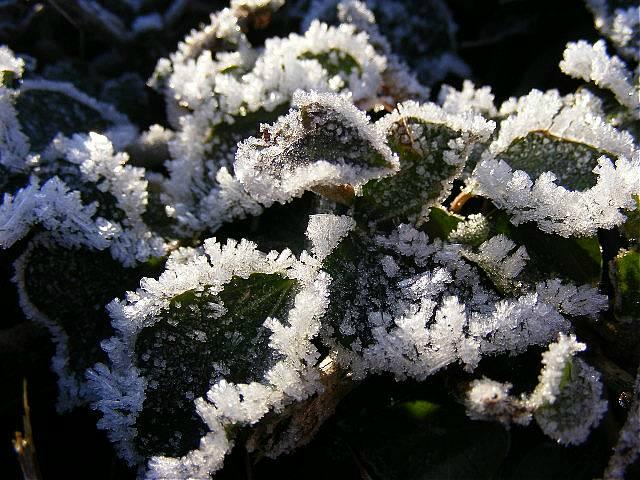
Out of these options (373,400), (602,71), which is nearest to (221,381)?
(373,400)

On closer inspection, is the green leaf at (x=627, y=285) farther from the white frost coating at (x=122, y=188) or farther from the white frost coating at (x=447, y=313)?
the white frost coating at (x=122, y=188)

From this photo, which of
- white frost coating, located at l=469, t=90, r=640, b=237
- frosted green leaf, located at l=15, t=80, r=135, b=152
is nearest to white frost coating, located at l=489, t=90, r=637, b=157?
white frost coating, located at l=469, t=90, r=640, b=237

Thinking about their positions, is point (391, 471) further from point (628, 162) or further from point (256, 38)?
point (256, 38)

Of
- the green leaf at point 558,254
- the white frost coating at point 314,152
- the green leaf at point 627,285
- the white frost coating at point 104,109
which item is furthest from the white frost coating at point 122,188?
the green leaf at point 627,285

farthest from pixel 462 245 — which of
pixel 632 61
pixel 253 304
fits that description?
pixel 632 61

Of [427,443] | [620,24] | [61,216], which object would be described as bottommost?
[427,443]

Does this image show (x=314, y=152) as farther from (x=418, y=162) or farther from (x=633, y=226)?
(x=633, y=226)
